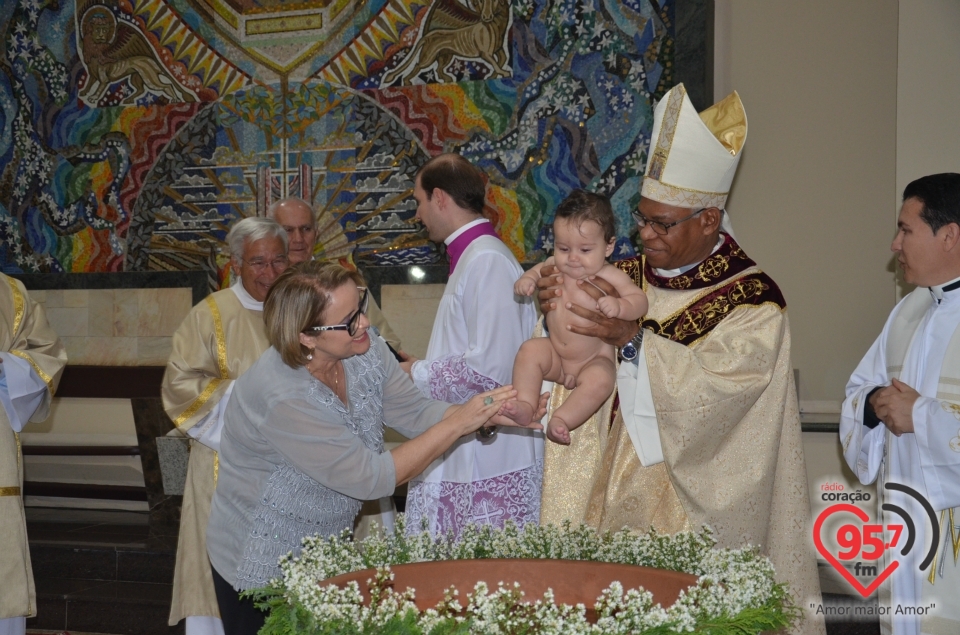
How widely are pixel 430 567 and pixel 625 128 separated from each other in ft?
15.2

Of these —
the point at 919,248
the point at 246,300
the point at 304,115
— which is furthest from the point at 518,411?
the point at 304,115

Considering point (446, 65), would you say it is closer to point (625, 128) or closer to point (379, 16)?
point (379, 16)

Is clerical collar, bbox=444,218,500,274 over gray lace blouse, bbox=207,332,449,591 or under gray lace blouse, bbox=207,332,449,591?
over

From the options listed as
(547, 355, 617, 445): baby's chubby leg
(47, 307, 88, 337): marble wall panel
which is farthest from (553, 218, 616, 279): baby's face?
(47, 307, 88, 337): marble wall panel

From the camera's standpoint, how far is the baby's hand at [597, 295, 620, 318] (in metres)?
2.84

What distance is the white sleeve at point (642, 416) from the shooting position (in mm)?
2906

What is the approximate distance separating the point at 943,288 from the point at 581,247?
50.9 inches

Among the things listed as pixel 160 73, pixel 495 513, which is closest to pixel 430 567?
pixel 495 513

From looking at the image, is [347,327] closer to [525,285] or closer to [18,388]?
[525,285]

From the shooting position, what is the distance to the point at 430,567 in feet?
6.59

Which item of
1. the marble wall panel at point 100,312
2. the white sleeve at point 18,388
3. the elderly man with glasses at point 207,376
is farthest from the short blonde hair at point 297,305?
the marble wall panel at point 100,312

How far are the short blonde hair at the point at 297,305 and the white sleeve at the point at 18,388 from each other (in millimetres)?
1799

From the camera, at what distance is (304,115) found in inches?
272

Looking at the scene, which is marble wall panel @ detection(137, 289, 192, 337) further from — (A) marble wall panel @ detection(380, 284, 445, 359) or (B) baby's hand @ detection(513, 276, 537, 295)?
(B) baby's hand @ detection(513, 276, 537, 295)
